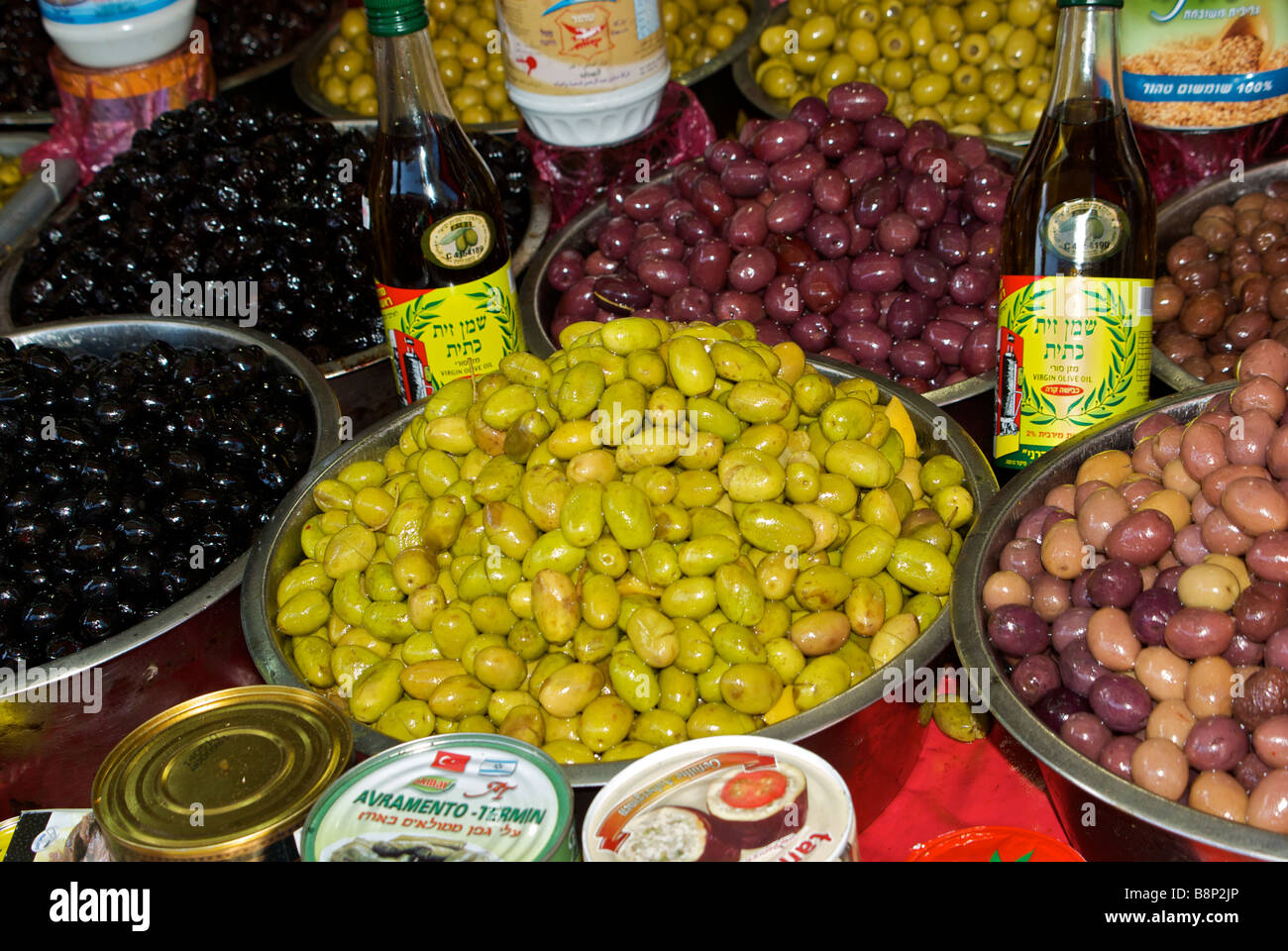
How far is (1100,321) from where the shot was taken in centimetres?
169

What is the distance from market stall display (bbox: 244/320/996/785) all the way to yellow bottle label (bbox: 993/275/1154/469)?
169 millimetres

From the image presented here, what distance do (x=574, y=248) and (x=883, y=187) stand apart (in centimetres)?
69

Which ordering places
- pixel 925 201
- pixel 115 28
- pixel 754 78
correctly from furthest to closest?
pixel 754 78 → pixel 115 28 → pixel 925 201

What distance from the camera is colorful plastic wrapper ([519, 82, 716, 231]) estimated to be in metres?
2.78

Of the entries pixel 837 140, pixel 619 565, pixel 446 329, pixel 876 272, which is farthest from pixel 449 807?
pixel 837 140

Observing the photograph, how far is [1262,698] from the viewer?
1.18 metres

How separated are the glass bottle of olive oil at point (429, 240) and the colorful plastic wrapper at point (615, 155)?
2.38 ft

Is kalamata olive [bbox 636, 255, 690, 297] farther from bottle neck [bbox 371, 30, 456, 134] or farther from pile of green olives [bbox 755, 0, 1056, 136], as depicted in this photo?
pile of green olives [bbox 755, 0, 1056, 136]

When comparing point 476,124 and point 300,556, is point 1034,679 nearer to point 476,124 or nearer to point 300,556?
point 300,556

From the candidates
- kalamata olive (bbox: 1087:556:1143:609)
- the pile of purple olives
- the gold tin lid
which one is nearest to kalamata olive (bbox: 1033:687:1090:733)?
the pile of purple olives

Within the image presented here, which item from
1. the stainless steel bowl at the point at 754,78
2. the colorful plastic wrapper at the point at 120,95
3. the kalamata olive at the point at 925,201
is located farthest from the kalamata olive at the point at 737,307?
the colorful plastic wrapper at the point at 120,95

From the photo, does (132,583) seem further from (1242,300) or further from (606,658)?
(1242,300)

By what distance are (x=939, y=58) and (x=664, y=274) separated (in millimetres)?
1287
